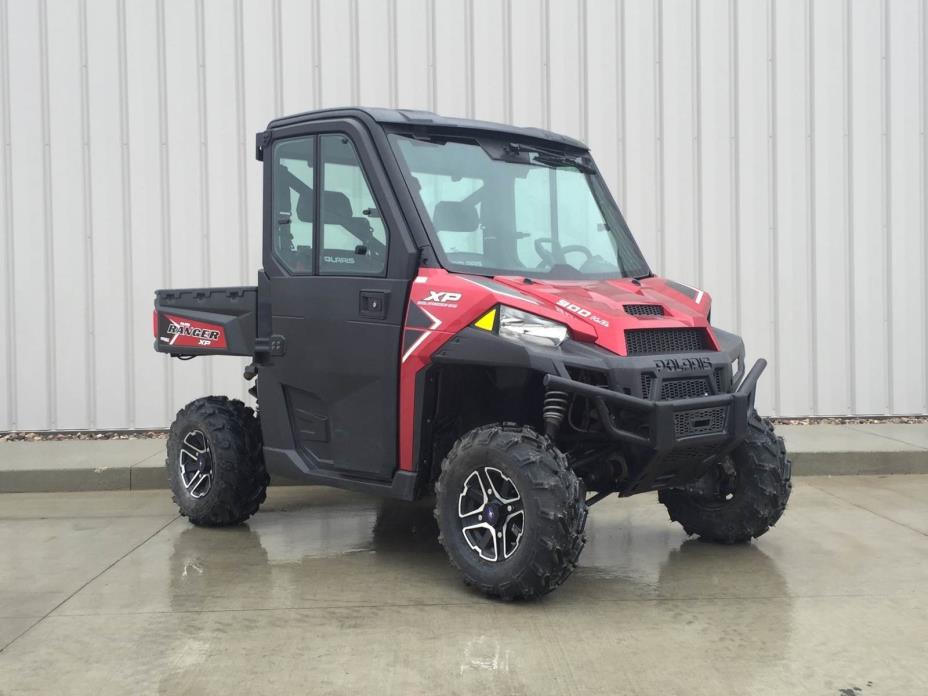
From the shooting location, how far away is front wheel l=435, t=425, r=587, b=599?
16.5 feet

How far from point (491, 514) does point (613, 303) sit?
1183mm

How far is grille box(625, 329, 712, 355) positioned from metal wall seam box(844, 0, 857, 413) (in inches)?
242

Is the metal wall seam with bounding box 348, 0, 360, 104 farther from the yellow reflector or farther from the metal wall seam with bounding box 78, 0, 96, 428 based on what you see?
the yellow reflector

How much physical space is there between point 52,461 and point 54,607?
4.29m

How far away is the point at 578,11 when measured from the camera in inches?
443

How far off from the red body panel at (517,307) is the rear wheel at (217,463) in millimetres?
1509

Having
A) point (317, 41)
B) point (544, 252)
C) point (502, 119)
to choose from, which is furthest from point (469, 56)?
point (544, 252)

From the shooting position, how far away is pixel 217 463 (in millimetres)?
6898

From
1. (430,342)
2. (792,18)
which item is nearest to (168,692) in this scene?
(430,342)

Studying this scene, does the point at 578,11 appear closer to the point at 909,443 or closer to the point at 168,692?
the point at 909,443

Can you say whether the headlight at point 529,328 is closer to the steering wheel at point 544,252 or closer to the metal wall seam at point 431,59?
the steering wheel at point 544,252

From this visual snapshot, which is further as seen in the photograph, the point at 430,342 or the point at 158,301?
the point at 158,301

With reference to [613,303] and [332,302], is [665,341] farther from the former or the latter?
[332,302]

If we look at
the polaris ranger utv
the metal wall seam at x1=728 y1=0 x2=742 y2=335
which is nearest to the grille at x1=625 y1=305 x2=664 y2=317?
the polaris ranger utv
